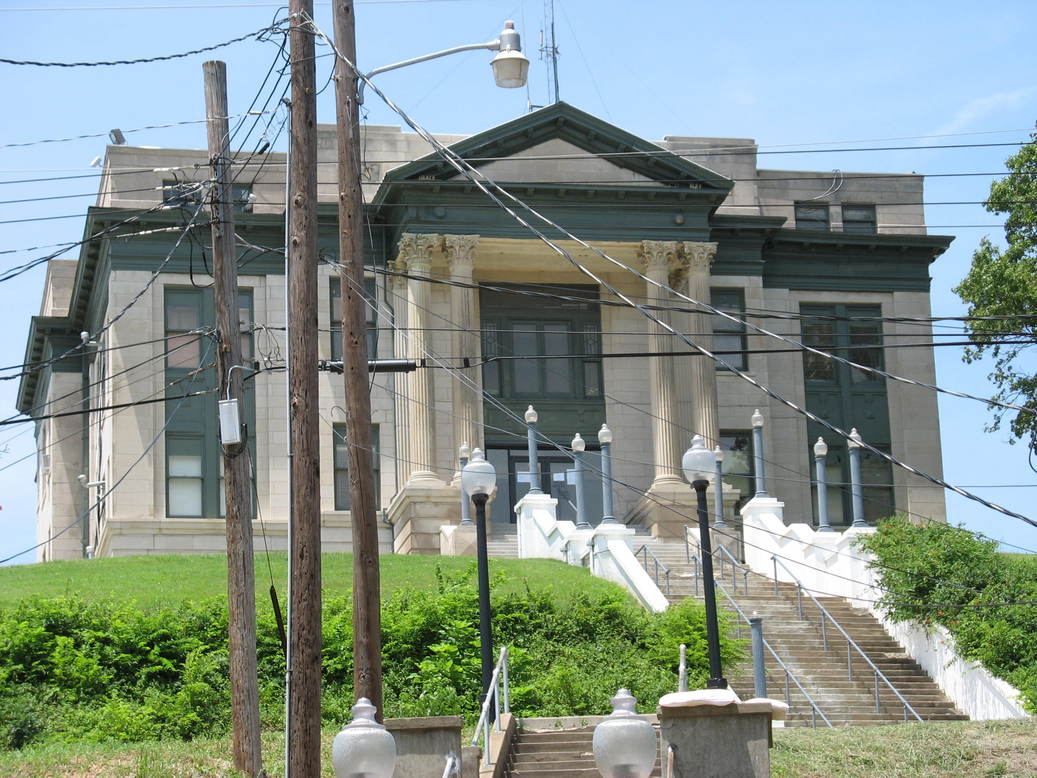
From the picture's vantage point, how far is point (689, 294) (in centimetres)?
4891

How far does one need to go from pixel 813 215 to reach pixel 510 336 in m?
11.6

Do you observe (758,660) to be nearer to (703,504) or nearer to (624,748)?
(703,504)

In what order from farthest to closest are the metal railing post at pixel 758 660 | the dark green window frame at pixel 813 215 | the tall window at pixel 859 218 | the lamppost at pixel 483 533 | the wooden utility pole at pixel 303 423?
the tall window at pixel 859 218 → the dark green window frame at pixel 813 215 → the metal railing post at pixel 758 660 → the lamppost at pixel 483 533 → the wooden utility pole at pixel 303 423

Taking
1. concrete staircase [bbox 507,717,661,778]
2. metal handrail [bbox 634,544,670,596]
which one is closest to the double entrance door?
metal handrail [bbox 634,544,670,596]

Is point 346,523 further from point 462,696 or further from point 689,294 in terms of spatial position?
point 462,696

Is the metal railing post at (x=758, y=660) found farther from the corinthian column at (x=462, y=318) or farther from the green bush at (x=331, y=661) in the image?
the corinthian column at (x=462, y=318)

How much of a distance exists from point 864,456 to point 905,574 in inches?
739

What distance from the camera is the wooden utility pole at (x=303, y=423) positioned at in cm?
1747

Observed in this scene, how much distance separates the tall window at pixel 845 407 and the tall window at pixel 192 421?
1710 cm

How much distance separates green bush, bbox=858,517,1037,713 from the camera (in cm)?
2975

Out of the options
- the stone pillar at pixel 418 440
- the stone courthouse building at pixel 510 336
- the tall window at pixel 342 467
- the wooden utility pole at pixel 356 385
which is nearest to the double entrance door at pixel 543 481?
the stone courthouse building at pixel 510 336

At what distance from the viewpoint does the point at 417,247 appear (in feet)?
153

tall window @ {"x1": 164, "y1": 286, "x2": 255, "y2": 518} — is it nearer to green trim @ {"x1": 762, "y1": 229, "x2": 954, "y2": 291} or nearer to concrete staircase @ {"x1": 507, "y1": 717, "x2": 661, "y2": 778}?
green trim @ {"x1": 762, "y1": 229, "x2": 954, "y2": 291}

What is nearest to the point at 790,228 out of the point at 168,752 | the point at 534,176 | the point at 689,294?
the point at 689,294
